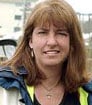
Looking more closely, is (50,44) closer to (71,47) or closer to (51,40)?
(51,40)

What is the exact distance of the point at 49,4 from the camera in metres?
2.29

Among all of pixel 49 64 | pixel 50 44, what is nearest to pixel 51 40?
pixel 50 44

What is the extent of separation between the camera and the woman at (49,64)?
221 cm

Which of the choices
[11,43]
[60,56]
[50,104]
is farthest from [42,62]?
[11,43]

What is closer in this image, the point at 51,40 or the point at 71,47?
the point at 51,40

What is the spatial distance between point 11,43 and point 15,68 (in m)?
1.28

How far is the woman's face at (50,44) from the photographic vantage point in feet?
7.19

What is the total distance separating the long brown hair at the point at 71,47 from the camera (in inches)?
87.8

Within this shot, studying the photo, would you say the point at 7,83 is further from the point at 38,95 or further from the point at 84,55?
the point at 84,55

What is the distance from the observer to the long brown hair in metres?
2.23

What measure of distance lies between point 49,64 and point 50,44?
4.7 inches

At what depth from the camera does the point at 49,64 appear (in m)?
2.22

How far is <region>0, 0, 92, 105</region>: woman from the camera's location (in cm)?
221

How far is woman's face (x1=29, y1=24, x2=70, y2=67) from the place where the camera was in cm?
219
